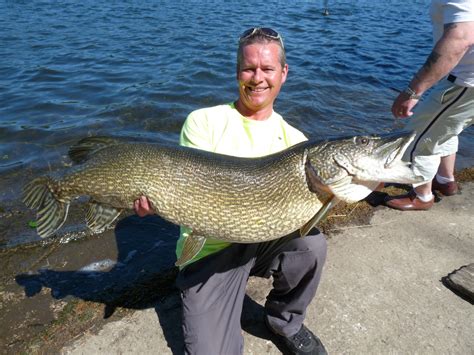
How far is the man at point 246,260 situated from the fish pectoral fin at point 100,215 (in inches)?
7.9

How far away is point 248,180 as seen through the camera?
254cm

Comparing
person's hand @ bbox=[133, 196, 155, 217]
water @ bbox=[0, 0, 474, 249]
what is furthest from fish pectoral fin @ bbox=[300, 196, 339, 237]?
water @ bbox=[0, 0, 474, 249]

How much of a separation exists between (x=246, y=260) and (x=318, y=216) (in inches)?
25.3

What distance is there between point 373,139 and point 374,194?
6.96 feet

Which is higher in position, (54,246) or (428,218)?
(428,218)

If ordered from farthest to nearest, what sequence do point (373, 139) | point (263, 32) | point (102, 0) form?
point (102, 0), point (263, 32), point (373, 139)

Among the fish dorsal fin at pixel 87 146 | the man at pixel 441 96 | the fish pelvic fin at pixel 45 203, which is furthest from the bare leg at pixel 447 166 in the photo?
the fish pelvic fin at pixel 45 203

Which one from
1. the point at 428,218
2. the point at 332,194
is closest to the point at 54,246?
the point at 332,194

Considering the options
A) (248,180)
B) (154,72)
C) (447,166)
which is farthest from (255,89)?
(154,72)

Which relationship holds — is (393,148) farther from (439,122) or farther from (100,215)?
(100,215)

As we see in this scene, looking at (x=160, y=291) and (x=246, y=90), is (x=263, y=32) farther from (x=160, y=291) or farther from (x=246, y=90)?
(x=160, y=291)

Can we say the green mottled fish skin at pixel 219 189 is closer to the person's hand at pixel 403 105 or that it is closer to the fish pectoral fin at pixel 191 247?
the fish pectoral fin at pixel 191 247

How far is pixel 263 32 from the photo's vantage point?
9.43 ft

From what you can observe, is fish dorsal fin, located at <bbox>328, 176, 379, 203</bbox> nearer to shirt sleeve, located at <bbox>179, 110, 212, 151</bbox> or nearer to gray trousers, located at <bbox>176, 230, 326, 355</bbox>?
gray trousers, located at <bbox>176, 230, 326, 355</bbox>
